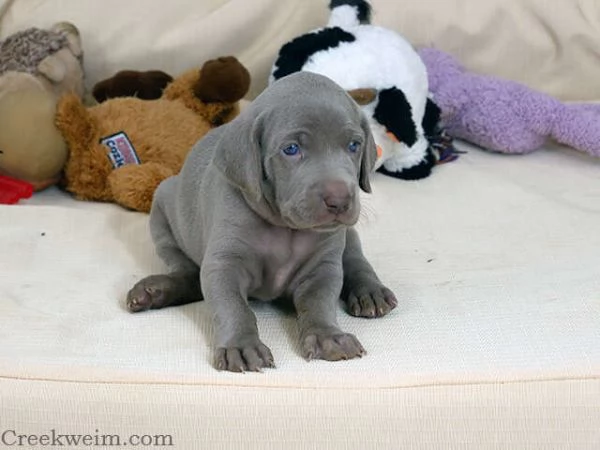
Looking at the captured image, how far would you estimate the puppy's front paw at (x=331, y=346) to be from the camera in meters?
1.74

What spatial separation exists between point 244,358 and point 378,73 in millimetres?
1370

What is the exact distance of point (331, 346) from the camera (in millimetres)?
1749

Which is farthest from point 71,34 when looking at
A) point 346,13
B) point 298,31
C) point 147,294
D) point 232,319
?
point 232,319

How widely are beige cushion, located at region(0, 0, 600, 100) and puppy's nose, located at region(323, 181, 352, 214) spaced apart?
1425 mm

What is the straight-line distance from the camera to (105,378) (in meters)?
1.67

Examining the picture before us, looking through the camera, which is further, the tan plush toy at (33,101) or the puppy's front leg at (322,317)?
the tan plush toy at (33,101)

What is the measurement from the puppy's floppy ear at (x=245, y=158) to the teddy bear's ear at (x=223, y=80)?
3.08ft

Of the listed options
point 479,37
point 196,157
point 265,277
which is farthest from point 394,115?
point 265,277

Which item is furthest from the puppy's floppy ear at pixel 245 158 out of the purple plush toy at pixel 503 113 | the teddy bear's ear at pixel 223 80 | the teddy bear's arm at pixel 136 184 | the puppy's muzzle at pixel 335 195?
the purple plush toy at pixel 503 113

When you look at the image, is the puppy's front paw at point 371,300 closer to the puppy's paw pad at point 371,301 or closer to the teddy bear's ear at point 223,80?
the puppy's paw pad at point 371,301

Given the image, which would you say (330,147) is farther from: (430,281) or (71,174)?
(71,174)

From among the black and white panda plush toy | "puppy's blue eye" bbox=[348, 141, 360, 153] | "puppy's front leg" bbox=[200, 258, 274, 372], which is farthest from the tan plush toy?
"puppy's blue eye" bbox=[348, 141, 360, 153]

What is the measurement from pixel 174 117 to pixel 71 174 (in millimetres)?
347

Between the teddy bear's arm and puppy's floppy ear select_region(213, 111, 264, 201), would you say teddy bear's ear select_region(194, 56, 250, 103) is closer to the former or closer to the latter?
the teddy bear's arm
